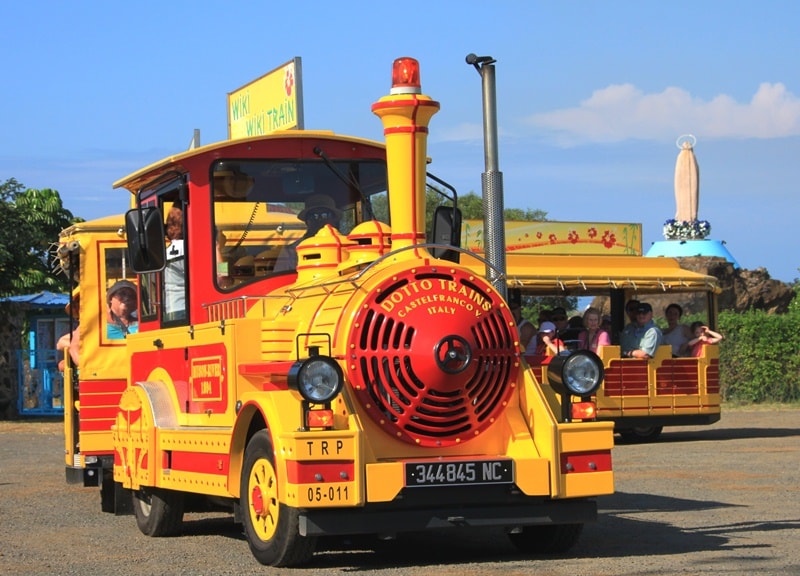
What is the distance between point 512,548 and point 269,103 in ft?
20.3

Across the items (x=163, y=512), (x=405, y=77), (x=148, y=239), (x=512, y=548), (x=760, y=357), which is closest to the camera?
(x=405, y=77)

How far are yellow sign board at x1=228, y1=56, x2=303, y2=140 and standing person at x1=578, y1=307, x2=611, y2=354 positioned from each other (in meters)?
6.47

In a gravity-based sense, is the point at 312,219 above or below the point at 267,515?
above

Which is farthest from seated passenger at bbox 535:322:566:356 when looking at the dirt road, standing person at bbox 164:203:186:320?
standing person at bbox 164:203:186:320

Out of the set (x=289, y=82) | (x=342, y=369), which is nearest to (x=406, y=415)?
(x=342, y=369)

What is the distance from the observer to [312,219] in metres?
10.0

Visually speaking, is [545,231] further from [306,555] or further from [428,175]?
[306,555]

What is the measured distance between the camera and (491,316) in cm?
867

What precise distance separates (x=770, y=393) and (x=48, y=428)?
14115 mm

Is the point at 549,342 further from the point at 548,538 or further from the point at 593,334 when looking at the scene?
the point at 593,334

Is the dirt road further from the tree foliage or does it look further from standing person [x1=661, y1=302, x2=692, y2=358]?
the tree foliage

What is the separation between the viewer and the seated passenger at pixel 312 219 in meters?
9.87

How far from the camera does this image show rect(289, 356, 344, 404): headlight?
7875mm

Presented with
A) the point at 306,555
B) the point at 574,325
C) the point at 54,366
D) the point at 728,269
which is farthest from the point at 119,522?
the point at 728,269
